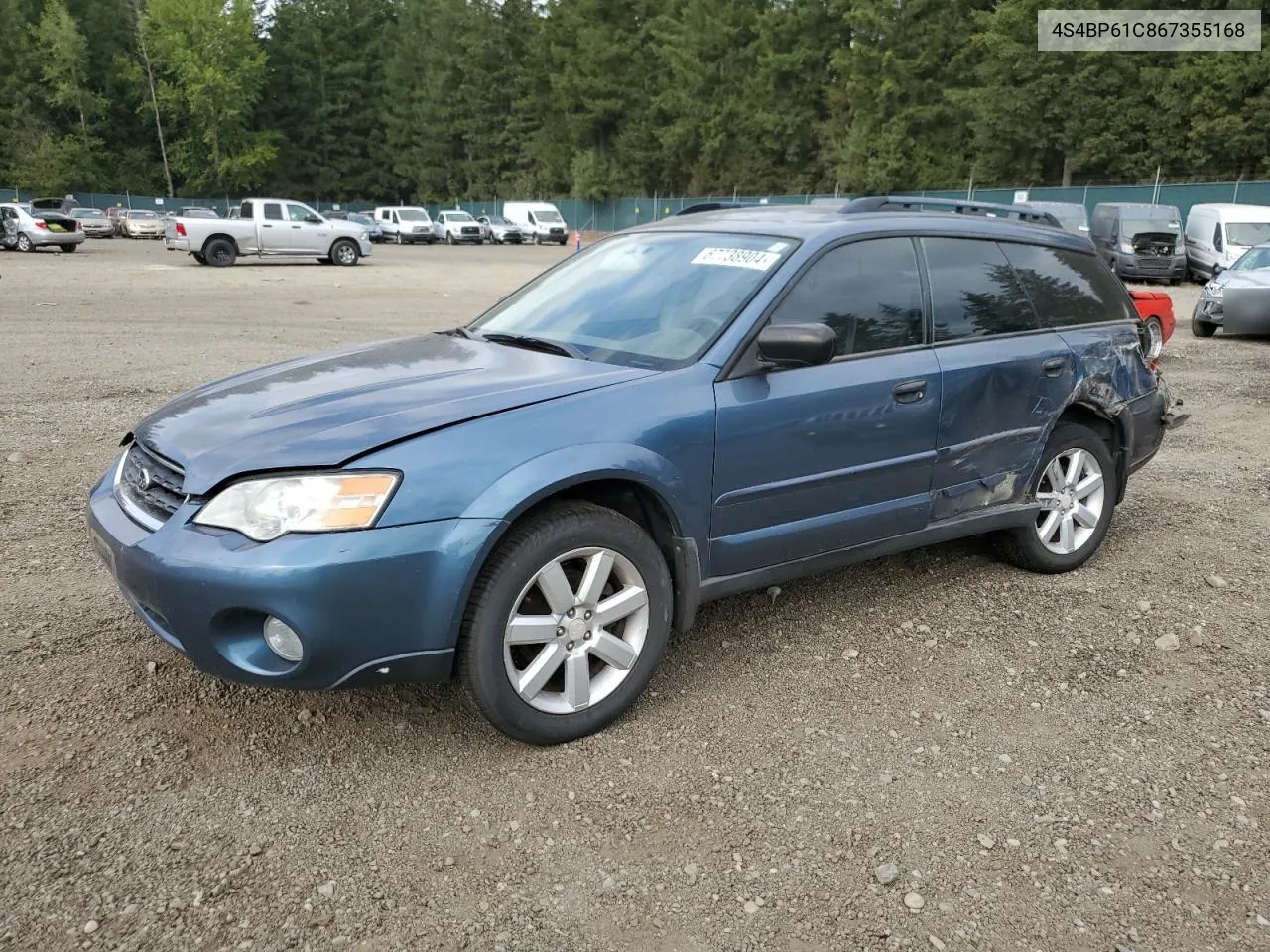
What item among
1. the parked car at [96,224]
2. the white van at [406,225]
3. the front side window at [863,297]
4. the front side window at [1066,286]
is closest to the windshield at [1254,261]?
the front side window at [1066,286]

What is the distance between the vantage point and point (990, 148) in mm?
46188

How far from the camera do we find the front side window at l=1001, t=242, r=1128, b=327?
4.39 metres

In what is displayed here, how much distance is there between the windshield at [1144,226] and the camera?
22.9m

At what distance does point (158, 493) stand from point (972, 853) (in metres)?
2.59

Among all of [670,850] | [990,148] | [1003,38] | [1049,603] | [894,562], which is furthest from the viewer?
[990,148]

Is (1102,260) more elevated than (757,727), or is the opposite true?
(1102,260)

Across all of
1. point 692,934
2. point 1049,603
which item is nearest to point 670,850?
point 692,934

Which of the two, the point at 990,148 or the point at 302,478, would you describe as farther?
the point at 990,148

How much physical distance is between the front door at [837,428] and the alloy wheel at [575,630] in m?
0.39

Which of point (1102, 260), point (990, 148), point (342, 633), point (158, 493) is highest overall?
point (990, 148)

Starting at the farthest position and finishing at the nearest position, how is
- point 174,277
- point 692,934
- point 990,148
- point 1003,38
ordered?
point 990,148, point 1003,38, point 174,277, point 692,934

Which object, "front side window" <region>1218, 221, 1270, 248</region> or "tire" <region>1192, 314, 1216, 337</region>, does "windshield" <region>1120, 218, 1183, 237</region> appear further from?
"tire" <region>1192, 314, 1216, 337</region>

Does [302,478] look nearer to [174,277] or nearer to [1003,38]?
[174,277]

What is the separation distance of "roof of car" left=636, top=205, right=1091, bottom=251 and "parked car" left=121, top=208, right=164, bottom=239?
1774 inches
